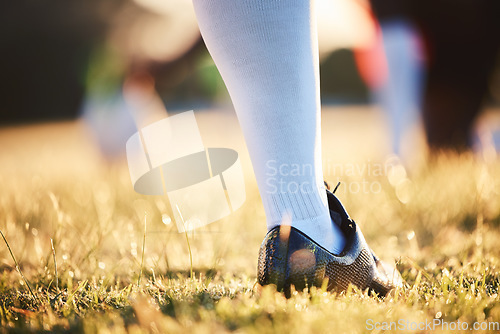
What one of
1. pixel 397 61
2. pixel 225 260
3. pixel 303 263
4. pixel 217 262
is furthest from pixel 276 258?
pixel 397 61

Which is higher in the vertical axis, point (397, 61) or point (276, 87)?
point (397, 61)

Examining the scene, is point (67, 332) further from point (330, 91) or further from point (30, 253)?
point (330, 91)

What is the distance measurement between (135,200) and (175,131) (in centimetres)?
33

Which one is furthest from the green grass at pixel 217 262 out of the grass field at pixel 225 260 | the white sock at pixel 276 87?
the white sock at pixel 276 87

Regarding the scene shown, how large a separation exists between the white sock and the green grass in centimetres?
19

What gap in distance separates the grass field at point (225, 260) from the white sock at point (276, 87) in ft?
0.60

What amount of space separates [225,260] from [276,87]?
565mm

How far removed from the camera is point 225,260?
123cm

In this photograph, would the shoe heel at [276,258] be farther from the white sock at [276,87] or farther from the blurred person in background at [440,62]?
the blurred person in background at [440,62]

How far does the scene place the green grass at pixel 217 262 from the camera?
74 centimetres

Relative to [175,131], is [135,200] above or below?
below

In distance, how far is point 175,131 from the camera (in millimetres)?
1921

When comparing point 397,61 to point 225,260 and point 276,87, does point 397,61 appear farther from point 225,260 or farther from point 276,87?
point 276,87

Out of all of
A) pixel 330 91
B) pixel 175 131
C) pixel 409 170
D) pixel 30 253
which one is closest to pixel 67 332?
pixel 30 253
